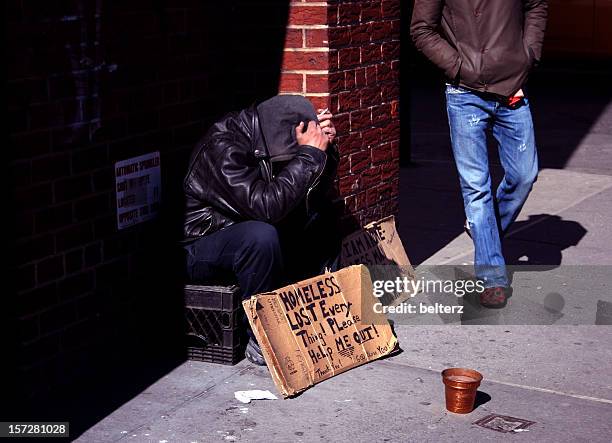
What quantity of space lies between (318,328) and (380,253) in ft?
3.95

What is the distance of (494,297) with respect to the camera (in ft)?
19.8

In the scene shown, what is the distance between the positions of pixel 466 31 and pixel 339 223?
3.88ft

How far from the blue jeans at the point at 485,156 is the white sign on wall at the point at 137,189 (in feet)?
5.40

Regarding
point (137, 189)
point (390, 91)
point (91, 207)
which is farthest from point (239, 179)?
point (390, 91)

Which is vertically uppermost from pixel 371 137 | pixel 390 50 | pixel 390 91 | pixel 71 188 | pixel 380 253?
pixel 390 50

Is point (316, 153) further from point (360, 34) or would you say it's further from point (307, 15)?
point (360, 34)

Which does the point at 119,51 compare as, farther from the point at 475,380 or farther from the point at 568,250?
the point at 568,250

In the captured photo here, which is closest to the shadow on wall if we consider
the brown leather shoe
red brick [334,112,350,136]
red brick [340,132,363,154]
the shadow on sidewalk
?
red brick [334,112,350,136]

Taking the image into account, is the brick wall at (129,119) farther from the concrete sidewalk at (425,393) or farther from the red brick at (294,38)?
the concrete sidewalk at (425,393)

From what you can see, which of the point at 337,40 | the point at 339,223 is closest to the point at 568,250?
the point at 339,223

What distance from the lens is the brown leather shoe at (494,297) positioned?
6.03 metres

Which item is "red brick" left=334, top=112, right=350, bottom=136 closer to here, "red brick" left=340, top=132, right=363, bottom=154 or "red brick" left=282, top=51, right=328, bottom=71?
"red brick" left=340, top=132, right=363, bottom=154

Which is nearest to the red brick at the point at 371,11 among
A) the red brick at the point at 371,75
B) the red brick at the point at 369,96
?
the red brick at the point at 371,75

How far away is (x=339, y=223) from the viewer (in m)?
6.02
